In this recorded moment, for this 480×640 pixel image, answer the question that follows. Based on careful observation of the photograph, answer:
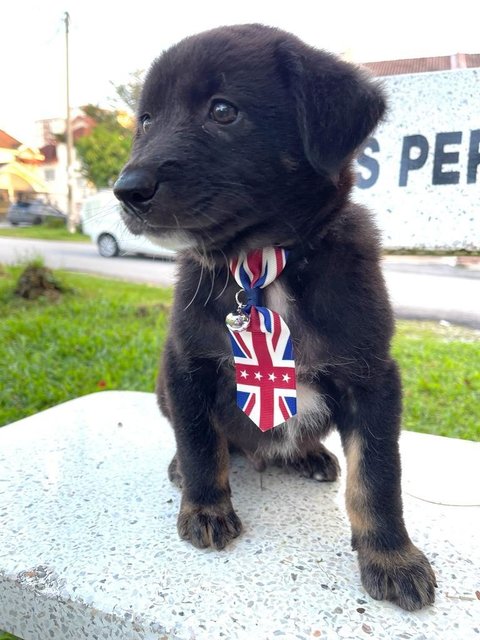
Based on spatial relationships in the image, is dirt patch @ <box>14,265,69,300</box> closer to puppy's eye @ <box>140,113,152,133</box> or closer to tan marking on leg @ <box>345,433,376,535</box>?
puppy's eye @ <box>140,113,152,133</box>

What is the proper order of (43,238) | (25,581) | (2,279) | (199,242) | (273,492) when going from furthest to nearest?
(43,238)
(2,279)
(273,492)
(25,581)
(199,242)

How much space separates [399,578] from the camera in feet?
5.41

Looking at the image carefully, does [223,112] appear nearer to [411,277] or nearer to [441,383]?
[441,383]

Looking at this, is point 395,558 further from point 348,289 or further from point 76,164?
point 76,164

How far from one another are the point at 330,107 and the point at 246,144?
0.82ft

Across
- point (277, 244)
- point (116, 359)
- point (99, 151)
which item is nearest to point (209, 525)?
point (277, 244)

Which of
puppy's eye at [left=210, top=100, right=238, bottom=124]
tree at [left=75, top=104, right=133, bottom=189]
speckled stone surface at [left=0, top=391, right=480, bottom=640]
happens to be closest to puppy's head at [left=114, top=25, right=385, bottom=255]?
puppy's eye at [left=210, top=100, right=238, bottom=124]

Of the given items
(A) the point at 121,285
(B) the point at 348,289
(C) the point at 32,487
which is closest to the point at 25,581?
(C) the point at 32,487

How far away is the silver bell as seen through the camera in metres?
1.74

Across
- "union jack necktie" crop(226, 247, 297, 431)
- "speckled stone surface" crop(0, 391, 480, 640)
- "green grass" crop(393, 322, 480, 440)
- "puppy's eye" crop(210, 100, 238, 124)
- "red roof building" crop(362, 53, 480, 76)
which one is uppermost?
"red roof building" crop(362, 53, 480, 76)

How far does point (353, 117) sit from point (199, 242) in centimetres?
55

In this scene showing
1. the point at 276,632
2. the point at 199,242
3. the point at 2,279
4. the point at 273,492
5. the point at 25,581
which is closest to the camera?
the point at 276,632

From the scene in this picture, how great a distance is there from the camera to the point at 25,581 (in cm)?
179

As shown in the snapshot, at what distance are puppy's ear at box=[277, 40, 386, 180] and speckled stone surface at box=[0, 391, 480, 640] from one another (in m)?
1.20
